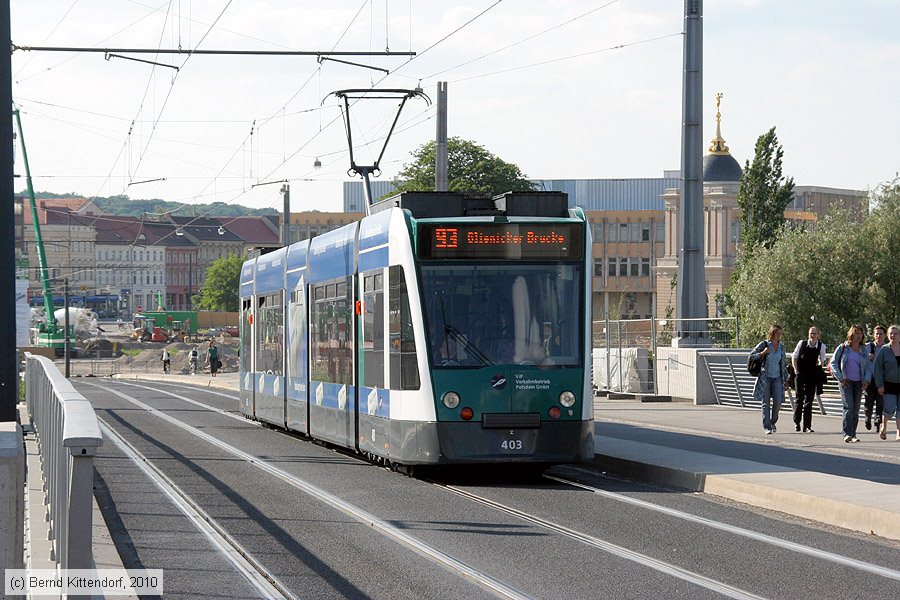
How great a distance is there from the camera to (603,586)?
9.69 m

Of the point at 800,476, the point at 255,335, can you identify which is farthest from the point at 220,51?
the point at 800,476

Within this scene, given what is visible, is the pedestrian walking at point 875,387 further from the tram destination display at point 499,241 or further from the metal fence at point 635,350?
the metal fence at point 635,350

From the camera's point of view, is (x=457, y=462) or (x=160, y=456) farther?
(x=160, y=456)

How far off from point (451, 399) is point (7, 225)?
5.97m

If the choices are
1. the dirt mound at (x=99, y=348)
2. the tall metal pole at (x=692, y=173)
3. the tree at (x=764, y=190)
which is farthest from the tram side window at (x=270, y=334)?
the dirt mound at (x=99, y=348)

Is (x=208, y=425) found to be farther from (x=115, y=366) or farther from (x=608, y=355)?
(x=115, y=366)

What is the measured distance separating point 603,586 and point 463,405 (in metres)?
6.75

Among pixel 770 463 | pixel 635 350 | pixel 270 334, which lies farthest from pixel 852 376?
pixel 635 350

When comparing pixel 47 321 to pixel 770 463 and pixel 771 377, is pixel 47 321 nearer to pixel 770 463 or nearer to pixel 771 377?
pixel 771 377

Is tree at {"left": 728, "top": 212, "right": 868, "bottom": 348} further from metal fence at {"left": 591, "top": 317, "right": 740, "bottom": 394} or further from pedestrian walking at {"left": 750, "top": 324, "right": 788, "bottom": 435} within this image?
pedestrian walking at {"left": 750, "top": 324, "right": 788, "bottom": 435}

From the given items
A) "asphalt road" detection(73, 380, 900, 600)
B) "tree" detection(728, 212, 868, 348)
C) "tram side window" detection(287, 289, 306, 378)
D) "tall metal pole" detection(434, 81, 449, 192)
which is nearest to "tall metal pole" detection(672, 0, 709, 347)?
"tall metal pole" detection(434, 81, 449, 192)

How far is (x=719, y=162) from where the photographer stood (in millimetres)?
117188

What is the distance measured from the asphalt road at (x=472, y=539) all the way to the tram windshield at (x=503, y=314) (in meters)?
1.37

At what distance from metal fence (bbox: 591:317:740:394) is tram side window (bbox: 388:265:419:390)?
55.6ft
